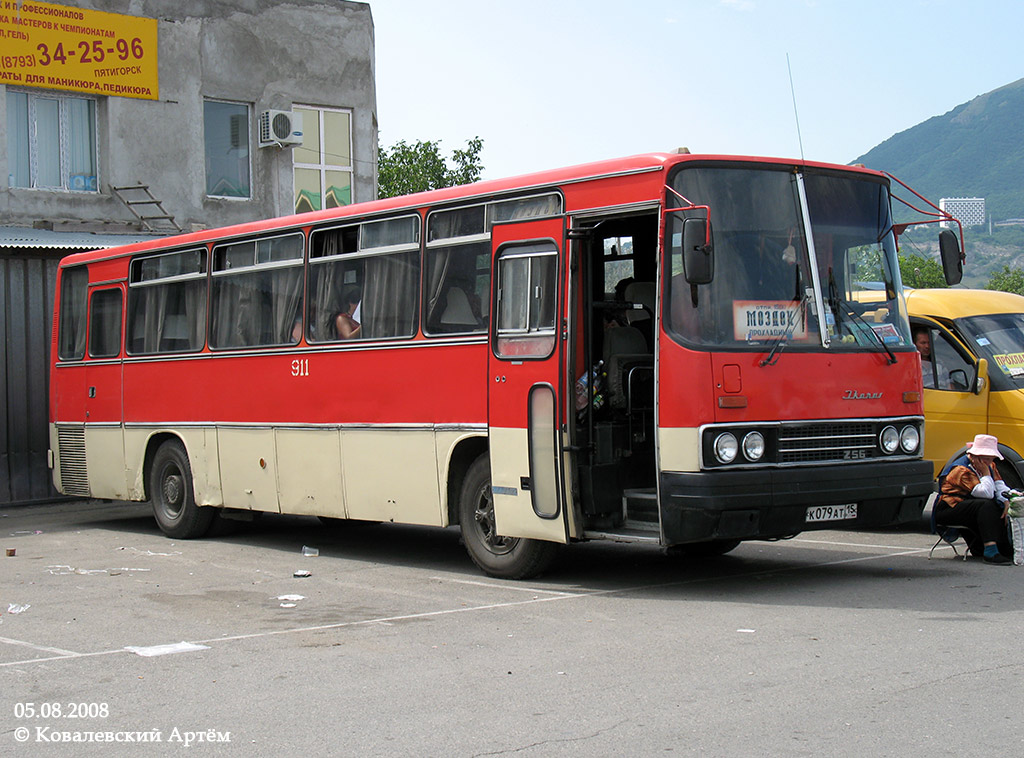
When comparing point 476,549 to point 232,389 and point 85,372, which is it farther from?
point 85,372

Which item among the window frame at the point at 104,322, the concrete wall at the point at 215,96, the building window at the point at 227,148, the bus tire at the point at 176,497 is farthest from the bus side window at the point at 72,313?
the building window at the point at 227,148

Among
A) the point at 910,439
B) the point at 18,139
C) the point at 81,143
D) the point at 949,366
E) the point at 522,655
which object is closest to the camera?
the point at 522,655

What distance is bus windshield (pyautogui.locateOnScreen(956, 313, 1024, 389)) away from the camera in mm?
12680

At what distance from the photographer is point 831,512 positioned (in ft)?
30.3

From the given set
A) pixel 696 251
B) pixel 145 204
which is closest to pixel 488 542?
pixel 696 251

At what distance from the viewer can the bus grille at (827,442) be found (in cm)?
917

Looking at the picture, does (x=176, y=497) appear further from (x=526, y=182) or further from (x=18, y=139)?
(x=18, y=139)

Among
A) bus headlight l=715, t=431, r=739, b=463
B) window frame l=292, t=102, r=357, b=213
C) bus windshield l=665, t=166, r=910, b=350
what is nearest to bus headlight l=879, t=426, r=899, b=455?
bus windshield l=665, t=166, r=910, b=350

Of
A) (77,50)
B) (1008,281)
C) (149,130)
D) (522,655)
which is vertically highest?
(1008,281)

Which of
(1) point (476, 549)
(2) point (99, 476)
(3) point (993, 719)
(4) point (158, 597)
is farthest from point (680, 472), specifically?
(2) point (99, 476)

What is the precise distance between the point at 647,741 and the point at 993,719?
5.23ft

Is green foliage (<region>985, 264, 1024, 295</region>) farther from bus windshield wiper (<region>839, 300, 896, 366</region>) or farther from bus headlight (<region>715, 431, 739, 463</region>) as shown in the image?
bus headlight (<region>715, 431, 739, 463</region>)

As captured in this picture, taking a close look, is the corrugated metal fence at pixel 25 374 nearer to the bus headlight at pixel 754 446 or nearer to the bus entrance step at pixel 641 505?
the bus entrance step at pixel 641 505

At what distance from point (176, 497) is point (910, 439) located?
28.1ft
